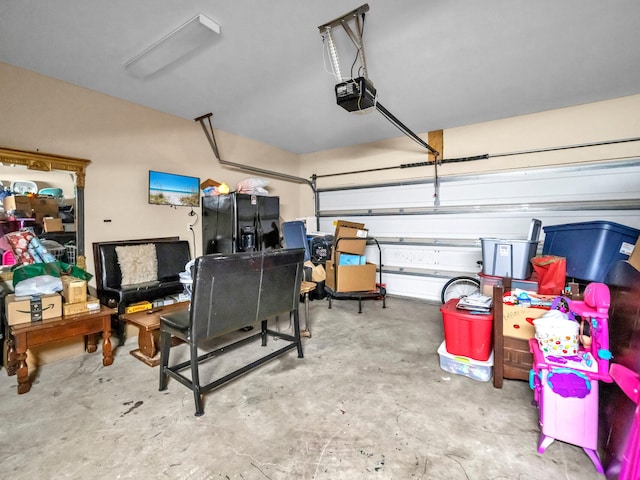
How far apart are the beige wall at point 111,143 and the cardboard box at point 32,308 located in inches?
37.0

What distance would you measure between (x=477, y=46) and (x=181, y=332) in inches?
133

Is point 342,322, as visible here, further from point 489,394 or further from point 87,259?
point 87,259

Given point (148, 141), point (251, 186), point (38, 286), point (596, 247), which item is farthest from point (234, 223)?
point (596, 247)

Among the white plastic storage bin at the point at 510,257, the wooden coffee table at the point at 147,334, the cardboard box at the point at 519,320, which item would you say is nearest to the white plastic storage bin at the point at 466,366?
the cardboard box at the point at 519,320

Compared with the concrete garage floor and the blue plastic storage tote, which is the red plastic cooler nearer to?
the concrete garage floor

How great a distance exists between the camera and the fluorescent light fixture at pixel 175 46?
2.21 metres

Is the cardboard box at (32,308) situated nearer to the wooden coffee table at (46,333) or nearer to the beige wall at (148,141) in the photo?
the wooden coffee table at (46,333)

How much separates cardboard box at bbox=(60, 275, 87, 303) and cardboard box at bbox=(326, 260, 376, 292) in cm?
300

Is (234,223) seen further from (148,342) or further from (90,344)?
(90,344)

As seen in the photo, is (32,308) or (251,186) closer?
(32,308)

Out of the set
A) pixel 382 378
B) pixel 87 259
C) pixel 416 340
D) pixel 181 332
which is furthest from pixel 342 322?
pixel 87 259

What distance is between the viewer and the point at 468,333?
2.37 m

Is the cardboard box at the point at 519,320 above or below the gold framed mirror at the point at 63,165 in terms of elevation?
below

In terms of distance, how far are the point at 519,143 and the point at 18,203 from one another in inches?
240
